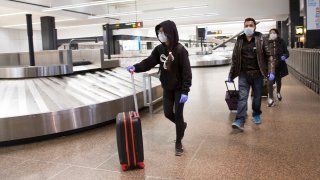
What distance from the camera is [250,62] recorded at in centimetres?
438

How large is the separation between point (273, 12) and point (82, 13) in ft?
41.9

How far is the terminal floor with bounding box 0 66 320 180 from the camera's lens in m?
3.04

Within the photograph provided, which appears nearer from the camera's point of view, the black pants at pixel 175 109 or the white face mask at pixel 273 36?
the black pants at pixel 175 109

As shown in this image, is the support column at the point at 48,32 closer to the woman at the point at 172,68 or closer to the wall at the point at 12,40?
the wall at the point at 12,40

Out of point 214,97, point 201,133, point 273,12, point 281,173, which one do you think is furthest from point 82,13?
point 281,173

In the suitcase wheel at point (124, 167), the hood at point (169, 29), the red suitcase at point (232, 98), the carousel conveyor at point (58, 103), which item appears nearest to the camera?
the suitcase wheel at point (124, 167)

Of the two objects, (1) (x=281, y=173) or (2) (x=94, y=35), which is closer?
(1) (x=281, y=173)

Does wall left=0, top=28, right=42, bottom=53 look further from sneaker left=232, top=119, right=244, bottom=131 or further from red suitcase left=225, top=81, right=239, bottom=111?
sneaker left=232, top=119, right=244, bottom=131

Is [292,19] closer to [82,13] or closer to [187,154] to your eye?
[82,13]

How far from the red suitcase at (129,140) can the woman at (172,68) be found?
0.59 meters

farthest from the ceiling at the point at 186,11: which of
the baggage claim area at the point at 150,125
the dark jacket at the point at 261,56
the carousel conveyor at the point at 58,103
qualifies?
the dark jacket at the point at 261,56

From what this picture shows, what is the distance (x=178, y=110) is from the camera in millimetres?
3516

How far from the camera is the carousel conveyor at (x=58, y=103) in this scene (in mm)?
4160

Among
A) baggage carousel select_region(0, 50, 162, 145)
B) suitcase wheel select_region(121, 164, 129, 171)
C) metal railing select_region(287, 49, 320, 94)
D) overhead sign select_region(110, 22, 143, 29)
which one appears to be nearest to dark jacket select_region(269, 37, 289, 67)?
metal railing select_region(287, 49, 320, 94)
